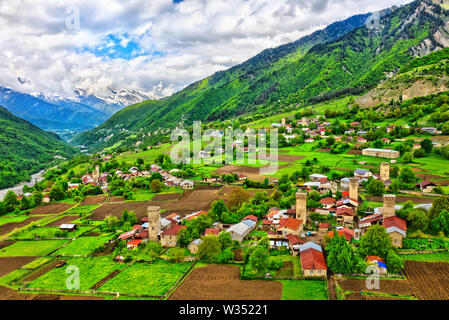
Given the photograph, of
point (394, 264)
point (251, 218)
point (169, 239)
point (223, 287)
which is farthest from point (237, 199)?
point (394, 264)

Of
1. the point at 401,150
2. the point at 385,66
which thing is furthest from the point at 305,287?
the point at 385,66

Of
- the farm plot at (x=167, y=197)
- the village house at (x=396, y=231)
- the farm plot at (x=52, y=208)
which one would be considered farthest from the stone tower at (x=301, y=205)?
the farm plot at (x=52, y=208)

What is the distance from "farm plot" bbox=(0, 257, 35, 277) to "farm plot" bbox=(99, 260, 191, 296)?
12.5 m

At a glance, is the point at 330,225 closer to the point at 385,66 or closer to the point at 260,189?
the point at 260,189

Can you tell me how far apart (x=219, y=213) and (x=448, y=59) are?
126692 mm

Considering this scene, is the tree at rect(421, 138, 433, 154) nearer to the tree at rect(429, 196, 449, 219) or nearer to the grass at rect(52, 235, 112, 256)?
the tree at rect(429, 196, 449, 219)

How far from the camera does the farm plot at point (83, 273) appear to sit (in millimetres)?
27031

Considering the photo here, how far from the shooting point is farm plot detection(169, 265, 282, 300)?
23.3 metres

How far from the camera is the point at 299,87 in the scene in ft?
621

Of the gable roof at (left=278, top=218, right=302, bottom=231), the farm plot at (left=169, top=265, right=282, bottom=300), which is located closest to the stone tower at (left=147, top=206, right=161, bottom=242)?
the farm plot at (left=169, top=265, right=282, bottom=300)

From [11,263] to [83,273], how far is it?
10384mm

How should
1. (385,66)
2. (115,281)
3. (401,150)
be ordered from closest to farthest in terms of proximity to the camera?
(115,281)
(401,150)
(385,66)

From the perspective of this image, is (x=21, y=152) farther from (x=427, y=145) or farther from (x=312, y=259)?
(x=427, y=145)

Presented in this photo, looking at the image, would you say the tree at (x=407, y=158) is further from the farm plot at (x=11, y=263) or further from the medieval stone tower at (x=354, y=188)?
the farm plot at (x=11, y=263)
